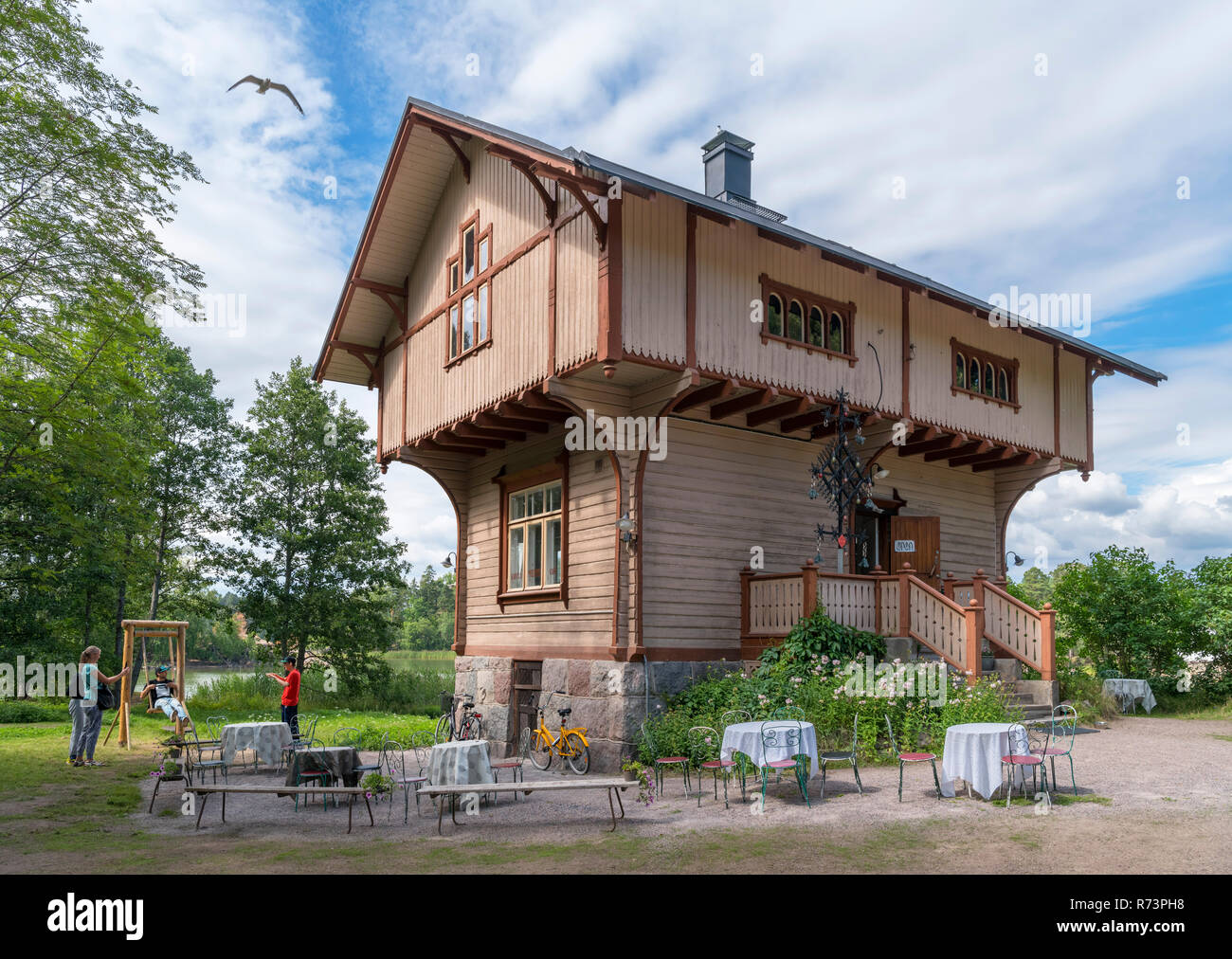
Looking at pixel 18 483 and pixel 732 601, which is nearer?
pixel 732 601

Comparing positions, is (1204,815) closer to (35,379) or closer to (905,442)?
(905,442)

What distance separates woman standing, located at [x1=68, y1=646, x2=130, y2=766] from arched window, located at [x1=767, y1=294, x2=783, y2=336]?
11119mm

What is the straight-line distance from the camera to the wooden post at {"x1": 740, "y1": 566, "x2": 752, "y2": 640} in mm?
14312

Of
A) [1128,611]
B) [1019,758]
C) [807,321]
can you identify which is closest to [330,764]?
[1019,758]

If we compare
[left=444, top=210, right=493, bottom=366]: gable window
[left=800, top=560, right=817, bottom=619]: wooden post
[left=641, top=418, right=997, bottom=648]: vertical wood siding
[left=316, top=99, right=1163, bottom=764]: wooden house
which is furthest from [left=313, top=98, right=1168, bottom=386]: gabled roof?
[left=800, top=560, right=817, bottom=619]: wooden post

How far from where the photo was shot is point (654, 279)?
41.1ft

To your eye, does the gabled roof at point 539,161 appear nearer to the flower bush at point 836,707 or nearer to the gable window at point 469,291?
the gable window at point 469,291

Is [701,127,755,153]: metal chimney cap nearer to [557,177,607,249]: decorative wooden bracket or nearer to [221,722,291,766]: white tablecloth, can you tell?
[557,177,607,249]: decorative wooden bracket

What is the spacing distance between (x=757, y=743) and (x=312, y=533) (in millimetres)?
24200

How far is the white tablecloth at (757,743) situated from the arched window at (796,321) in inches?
251

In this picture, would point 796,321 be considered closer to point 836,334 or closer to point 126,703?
point 836,334

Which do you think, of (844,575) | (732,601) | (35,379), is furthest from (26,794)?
(844,575)

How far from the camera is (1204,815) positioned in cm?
848

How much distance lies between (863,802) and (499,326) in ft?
29.1
